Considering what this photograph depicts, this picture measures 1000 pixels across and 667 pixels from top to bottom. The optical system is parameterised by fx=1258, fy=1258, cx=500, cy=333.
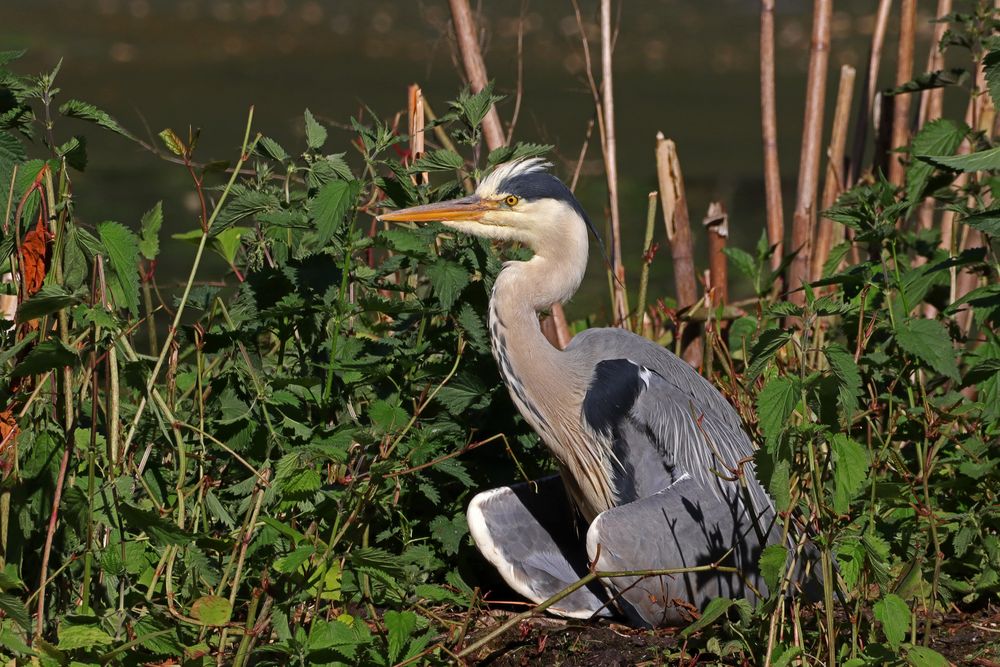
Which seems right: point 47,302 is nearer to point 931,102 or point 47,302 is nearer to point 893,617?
point 893,617

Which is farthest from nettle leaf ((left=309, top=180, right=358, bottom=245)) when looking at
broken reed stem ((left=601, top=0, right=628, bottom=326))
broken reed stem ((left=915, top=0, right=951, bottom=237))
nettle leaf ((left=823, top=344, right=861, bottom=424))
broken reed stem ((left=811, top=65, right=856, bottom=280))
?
broken reed stem ((left=915, top=0, right=951, bottom=237))

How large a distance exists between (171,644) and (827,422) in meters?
1.45

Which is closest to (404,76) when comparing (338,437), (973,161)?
(338,437)

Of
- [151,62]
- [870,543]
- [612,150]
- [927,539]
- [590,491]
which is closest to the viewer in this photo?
[870,543]

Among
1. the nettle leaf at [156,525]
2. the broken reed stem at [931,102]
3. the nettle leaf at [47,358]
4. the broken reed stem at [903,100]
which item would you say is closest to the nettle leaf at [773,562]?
the nettle leaf at [156,525]

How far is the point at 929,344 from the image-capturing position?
9.54 ft

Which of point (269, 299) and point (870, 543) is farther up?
point (269, 299)

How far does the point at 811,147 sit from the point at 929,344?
7.23ft

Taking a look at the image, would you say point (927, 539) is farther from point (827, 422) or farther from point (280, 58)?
point (280, 58)

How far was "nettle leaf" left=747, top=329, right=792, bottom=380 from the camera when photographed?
8.60 ft

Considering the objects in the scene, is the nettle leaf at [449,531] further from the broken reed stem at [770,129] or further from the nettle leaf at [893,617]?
the broken reed stem at [770,129]

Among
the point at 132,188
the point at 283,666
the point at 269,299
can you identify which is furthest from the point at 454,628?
the point at 132,188

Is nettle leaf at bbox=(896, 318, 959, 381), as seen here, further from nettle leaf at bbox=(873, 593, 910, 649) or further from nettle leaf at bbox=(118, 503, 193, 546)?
nettle leaf at bbox=(118, 503, 193, 546)

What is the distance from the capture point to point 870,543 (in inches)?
103
